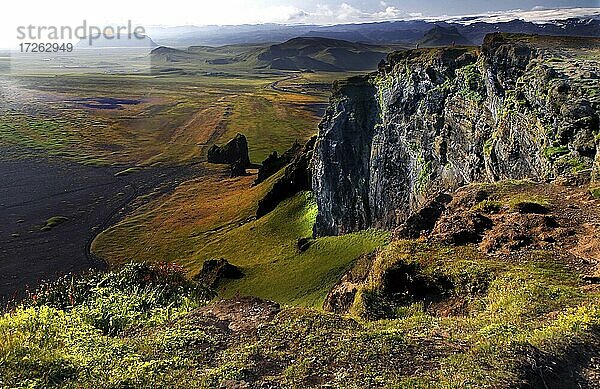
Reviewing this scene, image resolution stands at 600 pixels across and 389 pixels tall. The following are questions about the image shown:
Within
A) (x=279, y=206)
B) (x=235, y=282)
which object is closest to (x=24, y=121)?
(x=279, y=206)

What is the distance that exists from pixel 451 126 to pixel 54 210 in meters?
77.5

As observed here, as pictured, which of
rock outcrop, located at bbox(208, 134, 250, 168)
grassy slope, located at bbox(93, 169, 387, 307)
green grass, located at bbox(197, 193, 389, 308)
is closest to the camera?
green grass, located at bbox(197, 193, 389, 308)

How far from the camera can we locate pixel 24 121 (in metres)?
169

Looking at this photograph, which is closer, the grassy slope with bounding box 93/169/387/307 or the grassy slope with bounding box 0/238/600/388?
the grassy slope with bounding box 0/238/600/388

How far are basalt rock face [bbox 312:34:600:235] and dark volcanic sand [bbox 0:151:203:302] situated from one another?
117 ft

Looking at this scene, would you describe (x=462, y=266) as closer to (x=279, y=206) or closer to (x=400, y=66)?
(x=400, y=66)

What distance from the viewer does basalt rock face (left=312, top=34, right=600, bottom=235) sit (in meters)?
27.7

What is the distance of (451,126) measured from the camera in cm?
4112

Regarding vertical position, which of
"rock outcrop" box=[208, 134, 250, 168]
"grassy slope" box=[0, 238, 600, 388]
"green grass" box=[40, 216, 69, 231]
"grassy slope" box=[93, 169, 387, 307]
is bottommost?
"green grass" box=[40, 216, 69, 231]

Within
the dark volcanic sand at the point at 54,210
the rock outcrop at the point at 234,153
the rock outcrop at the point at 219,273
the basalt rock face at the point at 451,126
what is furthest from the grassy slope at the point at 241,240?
the rock outcrop at the point at 234,153

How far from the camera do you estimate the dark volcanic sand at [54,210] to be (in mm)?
67688

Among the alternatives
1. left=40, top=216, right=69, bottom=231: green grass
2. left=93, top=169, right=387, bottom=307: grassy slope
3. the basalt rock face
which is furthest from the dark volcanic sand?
the basalt rock face

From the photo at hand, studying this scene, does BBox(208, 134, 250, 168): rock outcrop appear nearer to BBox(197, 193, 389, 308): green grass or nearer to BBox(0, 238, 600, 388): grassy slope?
BBox(197, 193, 389, 308): green grass

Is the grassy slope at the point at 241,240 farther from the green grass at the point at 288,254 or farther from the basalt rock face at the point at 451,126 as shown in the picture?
the basalt rock face at the point at 451,126
